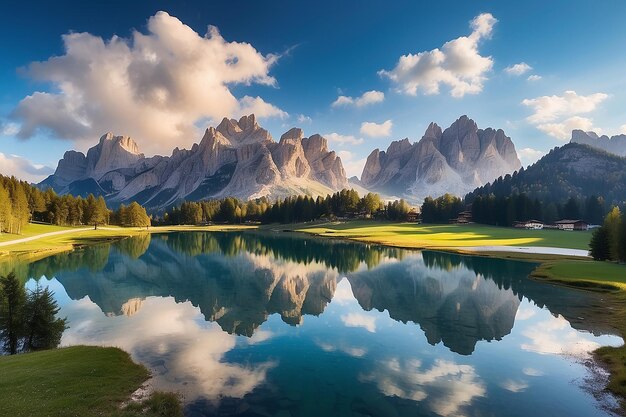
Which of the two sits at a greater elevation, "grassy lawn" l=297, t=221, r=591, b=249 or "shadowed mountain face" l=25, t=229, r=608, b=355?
"grassy lawn" l=297, t=221, r=591, b=249

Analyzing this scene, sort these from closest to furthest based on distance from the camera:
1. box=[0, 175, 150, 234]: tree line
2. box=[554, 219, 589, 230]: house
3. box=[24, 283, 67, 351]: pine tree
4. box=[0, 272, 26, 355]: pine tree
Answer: box=[0, 272, 26, 355]: pine tree < box=[24, 283, 67, 351]: pine tree < box=[0, 175, 150, 234]: tree line < box=[554, 219, 589, 230]: house

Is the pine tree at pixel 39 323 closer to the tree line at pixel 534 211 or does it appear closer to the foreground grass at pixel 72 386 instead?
the foreground grass at pixel 72 386

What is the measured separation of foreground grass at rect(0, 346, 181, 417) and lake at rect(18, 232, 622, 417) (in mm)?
1821

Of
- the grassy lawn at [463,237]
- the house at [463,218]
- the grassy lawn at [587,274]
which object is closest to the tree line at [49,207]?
the grassy lawn at [463,237]

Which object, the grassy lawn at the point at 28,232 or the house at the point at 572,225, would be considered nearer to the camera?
the grassy lawn at the point at 28,232

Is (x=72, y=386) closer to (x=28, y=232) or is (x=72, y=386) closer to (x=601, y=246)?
(x=601, y=246)

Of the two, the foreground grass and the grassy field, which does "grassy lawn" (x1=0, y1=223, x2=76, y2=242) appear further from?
the foreground grass

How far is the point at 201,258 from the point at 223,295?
4272cm

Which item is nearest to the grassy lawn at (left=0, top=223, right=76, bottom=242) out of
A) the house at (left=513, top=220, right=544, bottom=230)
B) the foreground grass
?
the foreground grass

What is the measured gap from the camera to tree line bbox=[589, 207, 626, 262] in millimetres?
61466

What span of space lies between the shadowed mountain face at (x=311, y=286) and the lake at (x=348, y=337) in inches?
12.4

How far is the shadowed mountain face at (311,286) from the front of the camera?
38.9m

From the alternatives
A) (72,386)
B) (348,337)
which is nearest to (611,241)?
(348,337)

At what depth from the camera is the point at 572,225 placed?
15088cm
